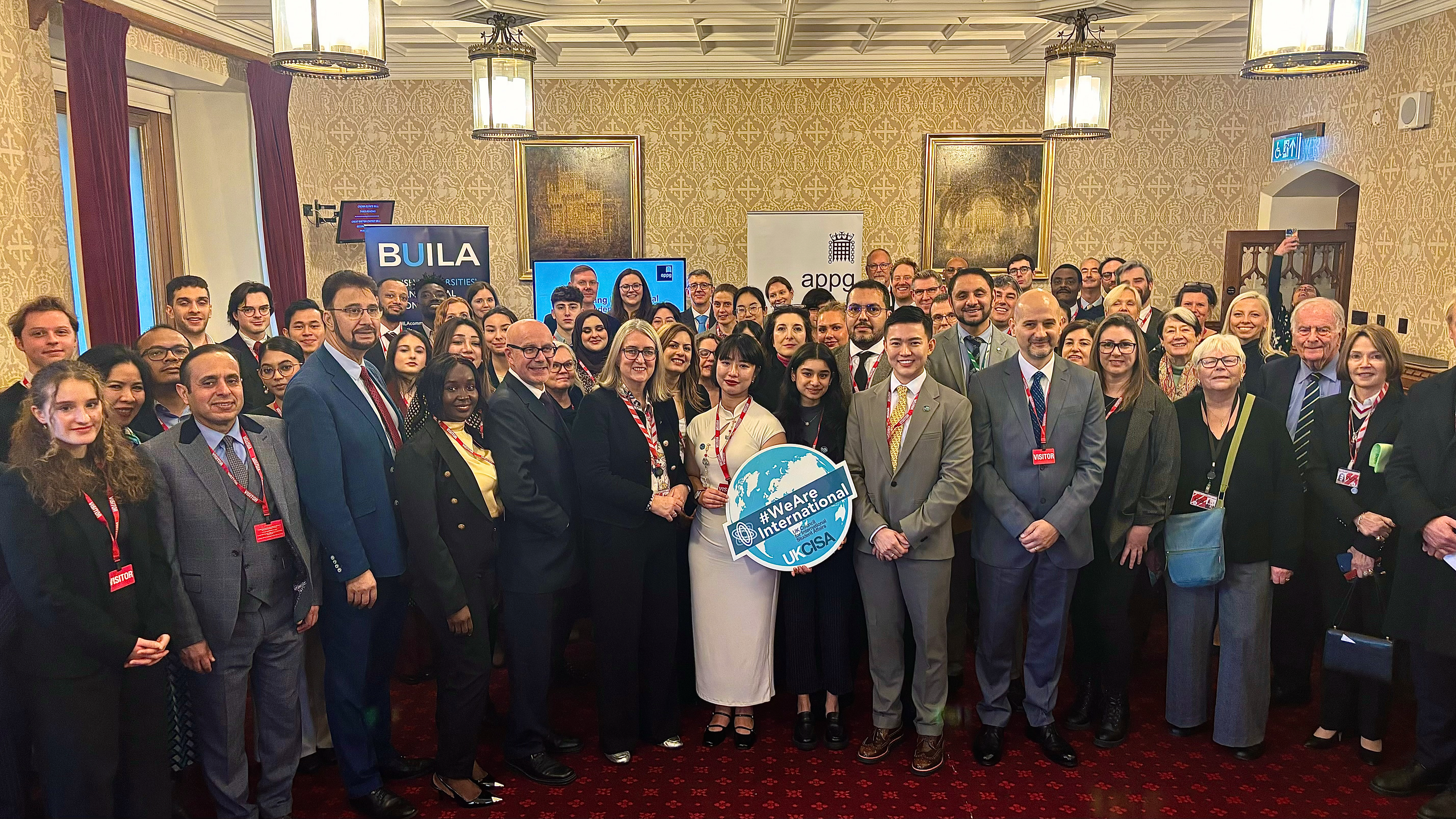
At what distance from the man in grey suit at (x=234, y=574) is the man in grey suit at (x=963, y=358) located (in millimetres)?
2738

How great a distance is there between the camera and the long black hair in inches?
153

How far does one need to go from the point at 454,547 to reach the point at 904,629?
187 cm

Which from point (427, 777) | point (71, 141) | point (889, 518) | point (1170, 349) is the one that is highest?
point (71, 141)

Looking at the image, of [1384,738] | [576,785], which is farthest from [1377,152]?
[576,785]

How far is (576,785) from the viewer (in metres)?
3.68

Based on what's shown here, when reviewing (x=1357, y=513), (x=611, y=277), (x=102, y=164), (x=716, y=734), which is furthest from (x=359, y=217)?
(x=1357, y=513)

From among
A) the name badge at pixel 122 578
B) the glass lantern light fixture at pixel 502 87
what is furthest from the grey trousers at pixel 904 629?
the glass lantern light fixture at pixel 502 87

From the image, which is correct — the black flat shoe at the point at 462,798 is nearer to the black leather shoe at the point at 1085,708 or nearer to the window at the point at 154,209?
the black leather shoe at the point at 1085,708


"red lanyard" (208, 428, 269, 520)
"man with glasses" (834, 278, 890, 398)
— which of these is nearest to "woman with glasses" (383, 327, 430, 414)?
"red lanyard" (208, 428, 269, 520)

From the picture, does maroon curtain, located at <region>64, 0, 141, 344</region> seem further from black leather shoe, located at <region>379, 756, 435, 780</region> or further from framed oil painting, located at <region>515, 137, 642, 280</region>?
framed oil painting, located at <region>515, 137, 642, 280</region>

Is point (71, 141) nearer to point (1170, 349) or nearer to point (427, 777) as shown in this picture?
point (427, 777)

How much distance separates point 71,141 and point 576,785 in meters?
5.00

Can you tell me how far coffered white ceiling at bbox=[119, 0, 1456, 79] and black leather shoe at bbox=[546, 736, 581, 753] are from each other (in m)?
5.00

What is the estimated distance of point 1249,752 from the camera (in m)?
3.85
